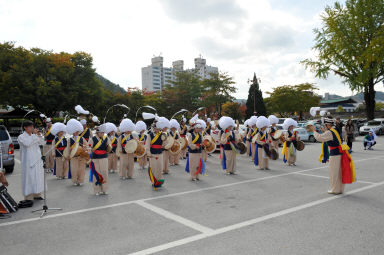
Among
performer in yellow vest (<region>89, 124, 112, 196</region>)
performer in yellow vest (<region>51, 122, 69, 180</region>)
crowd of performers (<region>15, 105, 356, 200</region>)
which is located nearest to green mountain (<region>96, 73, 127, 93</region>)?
performer in yellow vest (<region>51, 122, 69, 180</region>)

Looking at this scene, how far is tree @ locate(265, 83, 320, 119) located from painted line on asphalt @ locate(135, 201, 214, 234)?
4482 cm

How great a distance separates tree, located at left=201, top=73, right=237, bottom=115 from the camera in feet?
147

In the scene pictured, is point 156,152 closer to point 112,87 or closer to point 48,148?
point 48,148

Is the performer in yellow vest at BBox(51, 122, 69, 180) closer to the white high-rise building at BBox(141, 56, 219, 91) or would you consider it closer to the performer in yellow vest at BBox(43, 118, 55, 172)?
the performer in yellow vest at BBox(43, 118, 55, 172)

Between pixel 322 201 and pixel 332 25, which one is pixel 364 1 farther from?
pixel 322 201

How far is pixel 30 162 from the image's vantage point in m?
6.88

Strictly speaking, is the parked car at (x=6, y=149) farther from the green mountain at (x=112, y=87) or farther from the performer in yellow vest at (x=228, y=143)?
the green mountain at (x=112, y=87)

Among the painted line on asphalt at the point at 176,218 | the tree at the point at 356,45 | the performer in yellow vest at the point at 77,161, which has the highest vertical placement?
the tree at the point at 356,45

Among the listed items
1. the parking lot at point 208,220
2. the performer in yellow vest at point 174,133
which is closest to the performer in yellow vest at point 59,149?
the parking lot at point 208,220

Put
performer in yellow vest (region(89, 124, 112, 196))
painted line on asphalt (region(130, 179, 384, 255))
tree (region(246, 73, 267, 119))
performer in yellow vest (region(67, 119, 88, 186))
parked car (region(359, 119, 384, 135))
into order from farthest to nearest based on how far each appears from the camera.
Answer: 1. tree (region(246, 73, 267, 119))
2. parked car (region(359, 119, 384, 135))
3. performer in yellow vest (region(67, 119, 88, 186))
4. performer in yellow vest (region(89, 124, 112, 196))
5. painted line on asphalt (region(130, 179, 384, 255))

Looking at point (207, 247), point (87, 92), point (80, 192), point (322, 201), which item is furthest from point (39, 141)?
point (87, 92)

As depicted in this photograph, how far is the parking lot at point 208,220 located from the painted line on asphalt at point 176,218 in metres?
0.02

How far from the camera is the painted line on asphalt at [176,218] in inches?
197

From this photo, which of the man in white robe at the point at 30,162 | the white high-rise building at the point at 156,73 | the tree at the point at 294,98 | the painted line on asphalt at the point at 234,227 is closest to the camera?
the painted line on asphalt at the point at 234,227
